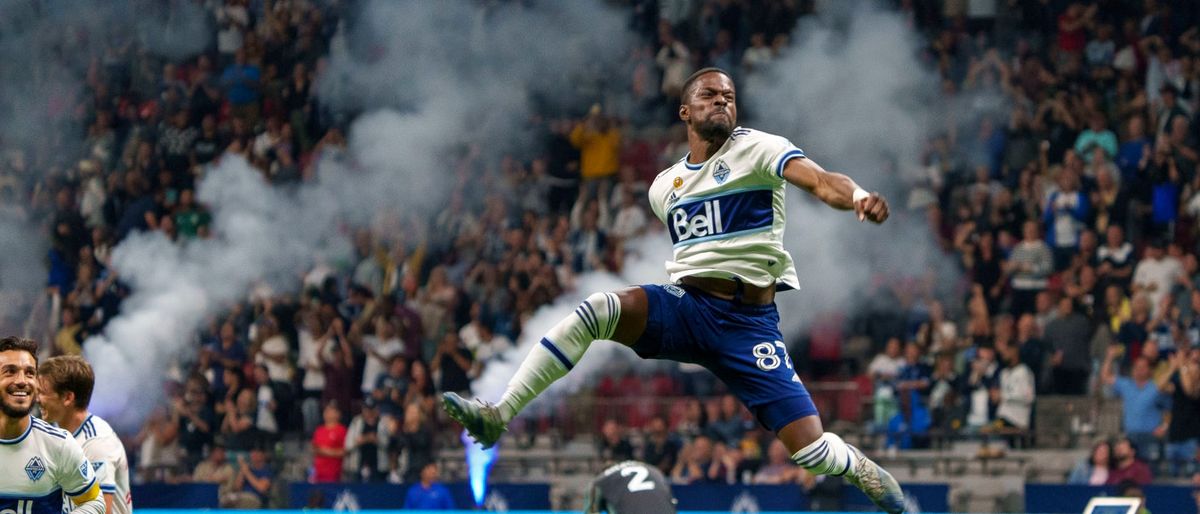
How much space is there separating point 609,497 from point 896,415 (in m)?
11.3

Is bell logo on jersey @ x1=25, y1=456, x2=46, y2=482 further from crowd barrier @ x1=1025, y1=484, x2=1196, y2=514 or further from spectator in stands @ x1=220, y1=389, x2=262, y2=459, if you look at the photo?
spectator in stands @ x1=220, y1=389, x2=262, y2=459

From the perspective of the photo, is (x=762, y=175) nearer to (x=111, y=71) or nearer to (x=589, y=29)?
(x=589, y=29)

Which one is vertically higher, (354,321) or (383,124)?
(383,124)

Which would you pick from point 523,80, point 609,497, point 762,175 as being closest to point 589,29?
point 523,80

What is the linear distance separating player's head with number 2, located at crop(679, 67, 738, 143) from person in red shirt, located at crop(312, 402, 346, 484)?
10.5 metres

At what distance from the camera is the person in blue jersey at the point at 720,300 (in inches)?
317

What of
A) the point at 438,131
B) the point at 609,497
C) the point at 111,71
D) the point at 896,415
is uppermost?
the point at 111,71

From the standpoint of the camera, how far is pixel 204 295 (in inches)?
882

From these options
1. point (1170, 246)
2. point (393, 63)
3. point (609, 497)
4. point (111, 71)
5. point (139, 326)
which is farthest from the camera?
point (111, 71)

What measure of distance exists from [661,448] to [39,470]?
30.8 ft

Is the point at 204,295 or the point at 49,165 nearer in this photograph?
the point at 204,295

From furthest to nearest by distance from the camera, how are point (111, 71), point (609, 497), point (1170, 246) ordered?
point (111, 71)
point (1170, 246)
point (609, 497)

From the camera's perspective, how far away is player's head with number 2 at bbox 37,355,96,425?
838 cm

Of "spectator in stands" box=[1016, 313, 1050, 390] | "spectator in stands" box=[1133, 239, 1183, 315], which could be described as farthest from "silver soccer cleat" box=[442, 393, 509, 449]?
"spectator in stands" box=[1133, 239, 1183, 315]
